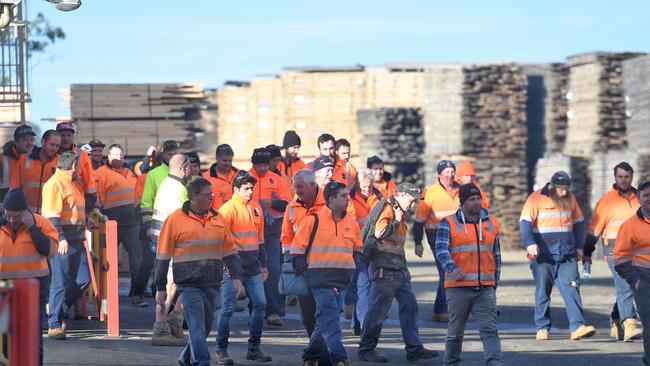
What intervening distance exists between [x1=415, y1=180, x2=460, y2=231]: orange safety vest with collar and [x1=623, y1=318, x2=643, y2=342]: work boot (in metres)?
2.52

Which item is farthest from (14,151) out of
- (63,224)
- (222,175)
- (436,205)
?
(436,205)

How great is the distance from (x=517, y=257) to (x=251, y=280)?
60.5ft

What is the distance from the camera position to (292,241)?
1335 cm

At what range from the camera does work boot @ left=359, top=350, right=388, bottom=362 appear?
14.1 m

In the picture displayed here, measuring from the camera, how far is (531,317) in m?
18.8

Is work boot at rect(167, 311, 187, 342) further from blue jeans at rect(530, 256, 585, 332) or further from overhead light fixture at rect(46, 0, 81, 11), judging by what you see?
blue jeans at rect(530, 256, 585, 332)

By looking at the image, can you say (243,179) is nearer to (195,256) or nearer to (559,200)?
(195,256)

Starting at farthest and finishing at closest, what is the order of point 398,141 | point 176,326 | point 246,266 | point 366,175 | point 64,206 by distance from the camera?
point 398,141 < point 366,175 < point 64,206 < point 176,326 < point 246,266

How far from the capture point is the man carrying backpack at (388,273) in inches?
557

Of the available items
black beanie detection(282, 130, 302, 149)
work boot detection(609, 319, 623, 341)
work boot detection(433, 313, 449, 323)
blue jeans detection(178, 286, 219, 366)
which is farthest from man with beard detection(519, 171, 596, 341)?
blue jeans detection(178, 286, 219, 366)

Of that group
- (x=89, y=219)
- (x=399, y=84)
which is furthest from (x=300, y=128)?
(x=89, y=219)

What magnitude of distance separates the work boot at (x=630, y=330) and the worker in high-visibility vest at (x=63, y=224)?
577cm

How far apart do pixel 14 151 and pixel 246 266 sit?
118 inches

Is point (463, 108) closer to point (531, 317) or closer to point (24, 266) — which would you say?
point (531, 317)
